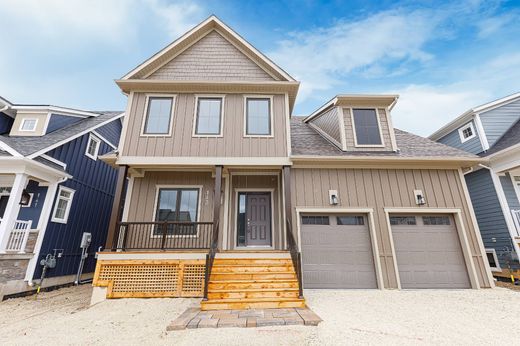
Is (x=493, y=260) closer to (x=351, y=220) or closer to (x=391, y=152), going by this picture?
(x=391, y=152)

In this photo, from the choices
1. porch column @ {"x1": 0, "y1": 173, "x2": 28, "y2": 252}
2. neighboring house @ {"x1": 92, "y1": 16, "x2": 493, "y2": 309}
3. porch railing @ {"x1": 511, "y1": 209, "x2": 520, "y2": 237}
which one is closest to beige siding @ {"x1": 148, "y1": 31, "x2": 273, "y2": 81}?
neighboring house @ {"x1": 92, "y1": 16, "x2": 493, "y2": 309}

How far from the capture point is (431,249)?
6.42 m

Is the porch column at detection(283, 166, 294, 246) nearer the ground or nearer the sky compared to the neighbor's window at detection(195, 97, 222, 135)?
nearer the ground

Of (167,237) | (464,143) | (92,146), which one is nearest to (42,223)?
(92,146)

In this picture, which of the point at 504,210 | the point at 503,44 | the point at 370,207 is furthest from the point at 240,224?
the point at 503,44

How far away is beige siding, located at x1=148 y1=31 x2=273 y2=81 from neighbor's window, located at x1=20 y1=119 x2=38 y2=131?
5315mm

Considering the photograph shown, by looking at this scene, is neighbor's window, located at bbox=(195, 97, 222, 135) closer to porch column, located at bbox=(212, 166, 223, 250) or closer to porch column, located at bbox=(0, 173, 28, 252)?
porch column, located at bbox=(212, 166, 223, 250)

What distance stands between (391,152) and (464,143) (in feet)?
17.5

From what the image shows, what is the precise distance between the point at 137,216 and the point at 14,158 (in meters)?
3.72

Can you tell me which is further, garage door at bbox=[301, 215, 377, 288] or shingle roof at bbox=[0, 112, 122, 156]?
shingle roof at bbox=[0, 112, 122, 156]

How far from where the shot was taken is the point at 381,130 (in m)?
7.66

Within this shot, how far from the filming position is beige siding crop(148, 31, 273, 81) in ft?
24.7

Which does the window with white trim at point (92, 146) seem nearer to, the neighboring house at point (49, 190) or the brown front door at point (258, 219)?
the neighboring house at point (49, 190)

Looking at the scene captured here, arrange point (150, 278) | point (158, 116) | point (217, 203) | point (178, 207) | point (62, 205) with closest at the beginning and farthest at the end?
point (150, 278)
point (217, 203)
point (158, 116)
point (178, 207)
point (62, 205)
